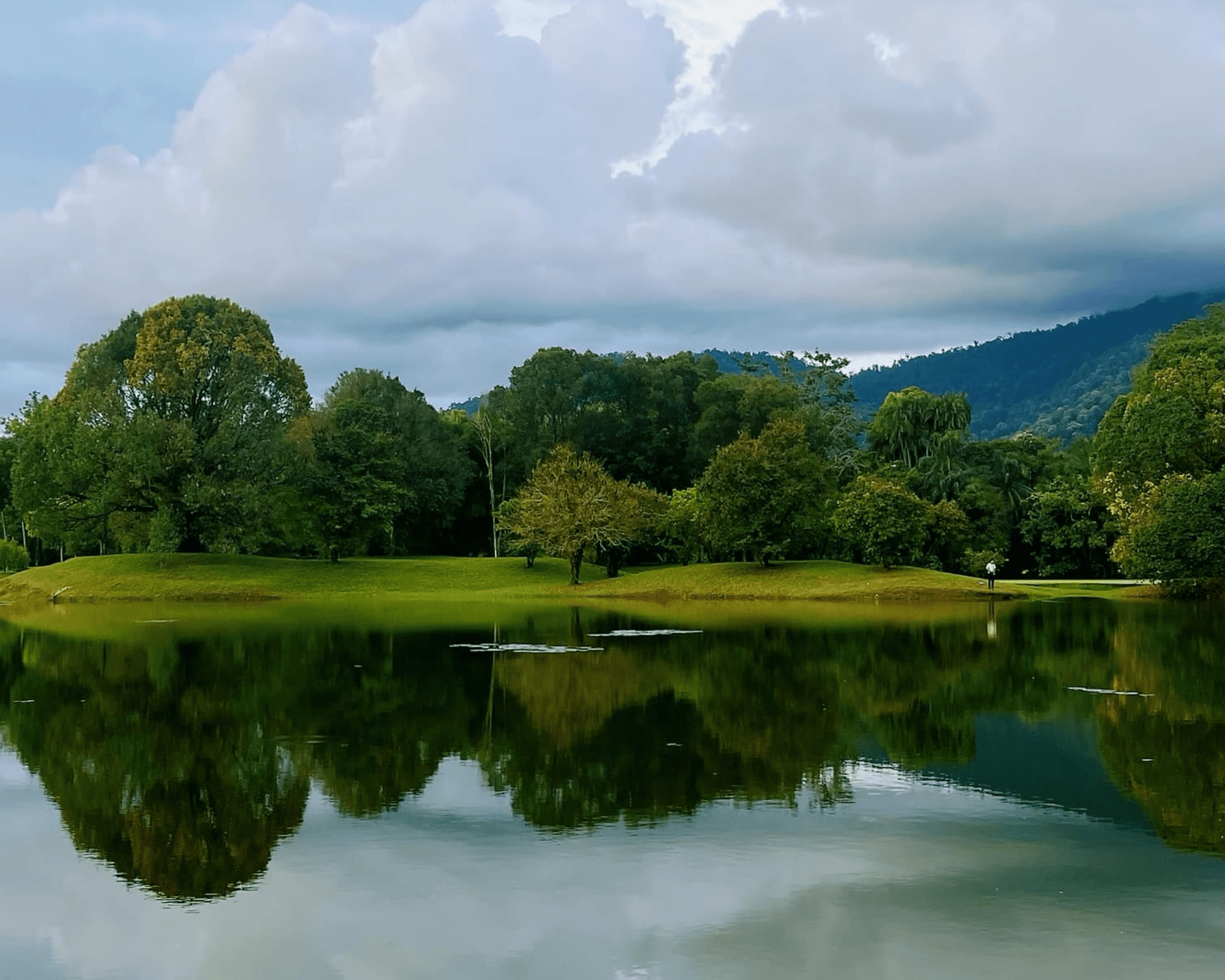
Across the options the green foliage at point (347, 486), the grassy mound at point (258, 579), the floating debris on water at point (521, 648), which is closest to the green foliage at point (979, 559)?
the grassy mound at point (258, 579)

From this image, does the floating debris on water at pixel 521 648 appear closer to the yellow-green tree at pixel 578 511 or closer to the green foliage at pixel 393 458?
the yellow-green tree at pixel 578 511

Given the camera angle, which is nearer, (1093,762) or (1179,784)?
(1179,784)

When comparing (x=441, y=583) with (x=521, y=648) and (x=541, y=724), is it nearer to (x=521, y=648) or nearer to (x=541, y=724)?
(x=521, y=648)

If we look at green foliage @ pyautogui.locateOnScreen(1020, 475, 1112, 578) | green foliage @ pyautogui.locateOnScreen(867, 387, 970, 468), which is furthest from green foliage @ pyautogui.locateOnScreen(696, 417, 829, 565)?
green foliage @ pyautogui.locateOnScreen(867, 387, 970, 468)

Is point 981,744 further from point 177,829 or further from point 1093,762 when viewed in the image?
point 177,829

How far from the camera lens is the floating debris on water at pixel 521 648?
31953mm

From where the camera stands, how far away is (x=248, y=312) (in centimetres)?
7469

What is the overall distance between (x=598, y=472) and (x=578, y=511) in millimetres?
4303

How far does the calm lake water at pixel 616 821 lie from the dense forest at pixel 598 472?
34.8m

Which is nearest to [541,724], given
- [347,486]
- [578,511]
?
[578,511]

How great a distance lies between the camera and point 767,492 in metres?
65.1

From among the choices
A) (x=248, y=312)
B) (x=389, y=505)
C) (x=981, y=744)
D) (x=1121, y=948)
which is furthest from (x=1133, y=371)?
(x=1121, y=948)

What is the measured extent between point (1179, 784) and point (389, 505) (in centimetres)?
5980

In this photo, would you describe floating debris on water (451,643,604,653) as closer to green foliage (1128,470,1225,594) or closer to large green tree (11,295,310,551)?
green foliage (1128,470,1225,594)
